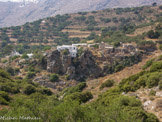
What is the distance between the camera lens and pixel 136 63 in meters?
48.1

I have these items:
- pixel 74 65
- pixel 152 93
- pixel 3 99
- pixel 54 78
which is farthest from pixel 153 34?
pixel 3 99

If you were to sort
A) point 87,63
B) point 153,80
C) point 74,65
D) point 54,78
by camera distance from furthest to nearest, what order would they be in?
point 74,65
point 87,63
point 54,78
point 153,80

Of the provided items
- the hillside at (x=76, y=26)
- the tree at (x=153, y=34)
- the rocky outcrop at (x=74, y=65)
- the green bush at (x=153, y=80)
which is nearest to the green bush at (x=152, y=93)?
the green bush at (x=153, y=80)

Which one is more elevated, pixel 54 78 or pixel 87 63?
pixel 87 63

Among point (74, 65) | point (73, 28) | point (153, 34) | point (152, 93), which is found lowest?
point (74, 65)

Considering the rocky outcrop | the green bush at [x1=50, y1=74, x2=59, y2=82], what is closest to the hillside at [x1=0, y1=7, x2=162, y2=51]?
the rocky outcrop

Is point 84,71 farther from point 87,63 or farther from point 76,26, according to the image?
point 76,26

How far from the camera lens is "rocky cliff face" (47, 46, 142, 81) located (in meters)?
48.4

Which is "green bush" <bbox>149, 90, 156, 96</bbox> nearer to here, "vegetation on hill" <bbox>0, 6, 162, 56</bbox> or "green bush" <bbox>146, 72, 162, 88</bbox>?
"green bush" <bbox>146, 72, 162, 88</bbox>

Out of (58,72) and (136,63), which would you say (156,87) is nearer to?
(136,63)

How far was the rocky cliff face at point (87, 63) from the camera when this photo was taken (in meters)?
48.4

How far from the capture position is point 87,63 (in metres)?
50.0

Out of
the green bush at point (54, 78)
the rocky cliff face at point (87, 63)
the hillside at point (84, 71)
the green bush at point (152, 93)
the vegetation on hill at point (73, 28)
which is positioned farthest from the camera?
the vegetation on hill at point (73, 28)

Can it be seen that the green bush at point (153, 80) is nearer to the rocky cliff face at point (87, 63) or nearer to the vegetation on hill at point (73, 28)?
the rocky cliff face at point (87, 63)
